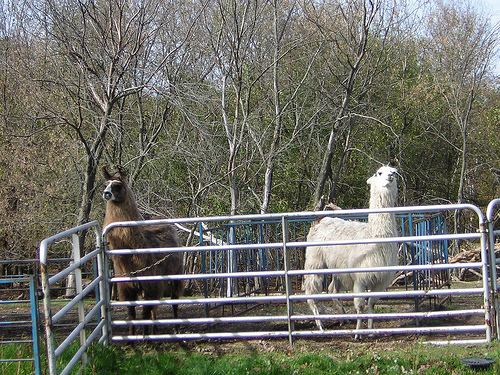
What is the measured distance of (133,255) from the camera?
6.22 m

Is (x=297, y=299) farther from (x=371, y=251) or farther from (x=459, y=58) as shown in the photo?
(x=459, y=58)

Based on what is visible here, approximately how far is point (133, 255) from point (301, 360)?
2.46m

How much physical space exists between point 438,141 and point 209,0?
463 inches

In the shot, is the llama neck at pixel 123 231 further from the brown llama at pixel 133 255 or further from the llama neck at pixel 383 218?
the llama neck at pixel 383 218

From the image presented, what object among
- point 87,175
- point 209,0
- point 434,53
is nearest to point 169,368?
point 87,175

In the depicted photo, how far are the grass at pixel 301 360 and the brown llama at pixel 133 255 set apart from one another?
874 millimetres

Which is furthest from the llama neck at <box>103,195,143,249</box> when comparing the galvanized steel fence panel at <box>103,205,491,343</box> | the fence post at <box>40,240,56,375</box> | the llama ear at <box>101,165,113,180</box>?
the fence post at <box>40,240,56,375</box>

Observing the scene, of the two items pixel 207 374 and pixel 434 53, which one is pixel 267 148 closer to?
pixel 434 53

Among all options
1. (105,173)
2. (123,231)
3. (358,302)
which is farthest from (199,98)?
(358,302)

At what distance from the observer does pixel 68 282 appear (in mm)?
11898

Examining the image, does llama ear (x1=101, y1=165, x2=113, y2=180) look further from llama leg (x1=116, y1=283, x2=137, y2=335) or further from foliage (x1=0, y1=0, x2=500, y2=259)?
foliage (x1=0, y1=0, x2=500, y2=259)

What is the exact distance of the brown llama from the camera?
6.21 meters

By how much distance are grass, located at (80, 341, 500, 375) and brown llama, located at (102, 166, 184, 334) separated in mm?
874

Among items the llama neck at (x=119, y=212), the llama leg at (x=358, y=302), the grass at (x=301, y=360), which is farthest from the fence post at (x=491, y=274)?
the llama neck at (x=119, y=212)
